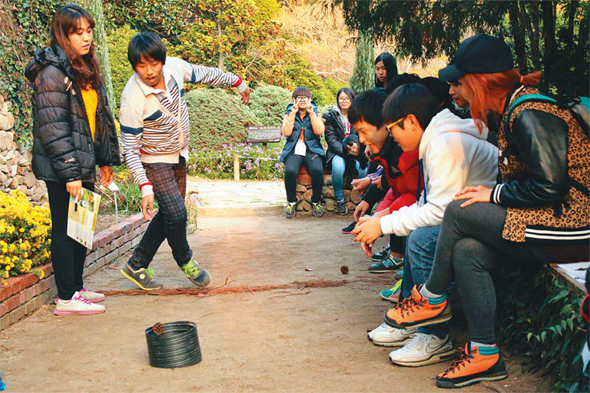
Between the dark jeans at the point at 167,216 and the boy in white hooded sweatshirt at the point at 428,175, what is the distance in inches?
66.5

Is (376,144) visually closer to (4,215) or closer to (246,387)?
(246,387)

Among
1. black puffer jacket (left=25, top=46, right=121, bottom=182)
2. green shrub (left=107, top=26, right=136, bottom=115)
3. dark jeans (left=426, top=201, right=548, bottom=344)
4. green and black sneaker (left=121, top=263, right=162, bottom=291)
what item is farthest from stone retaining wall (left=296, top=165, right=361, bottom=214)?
green shrub (left=107, top=26, right=136, bottom=115)

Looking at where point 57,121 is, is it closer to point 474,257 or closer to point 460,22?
point 474,257

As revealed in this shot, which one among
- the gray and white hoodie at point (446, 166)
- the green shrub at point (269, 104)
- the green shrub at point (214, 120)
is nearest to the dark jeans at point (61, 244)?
the gray and white hoodie at point (446, 166)

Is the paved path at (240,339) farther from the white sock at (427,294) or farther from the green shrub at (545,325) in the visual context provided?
the white sock at (427,294)

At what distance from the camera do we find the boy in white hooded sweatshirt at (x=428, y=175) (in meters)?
3.00

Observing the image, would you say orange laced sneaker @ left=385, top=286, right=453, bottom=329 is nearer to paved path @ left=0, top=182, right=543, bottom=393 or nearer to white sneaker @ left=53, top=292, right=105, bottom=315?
paved path @ left=0, top=182, right=543, bottom=393

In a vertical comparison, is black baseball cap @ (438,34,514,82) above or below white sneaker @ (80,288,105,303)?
above

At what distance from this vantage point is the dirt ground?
9.64ft

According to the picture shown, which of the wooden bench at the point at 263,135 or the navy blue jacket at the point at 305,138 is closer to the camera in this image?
the navy blue jacket at the point at 305,138

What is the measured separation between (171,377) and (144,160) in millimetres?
1827

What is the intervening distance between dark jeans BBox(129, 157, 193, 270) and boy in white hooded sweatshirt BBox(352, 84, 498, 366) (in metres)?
1.69

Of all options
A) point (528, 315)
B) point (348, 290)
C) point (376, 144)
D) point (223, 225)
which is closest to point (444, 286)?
point (528, 315)

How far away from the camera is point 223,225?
7.80 m
